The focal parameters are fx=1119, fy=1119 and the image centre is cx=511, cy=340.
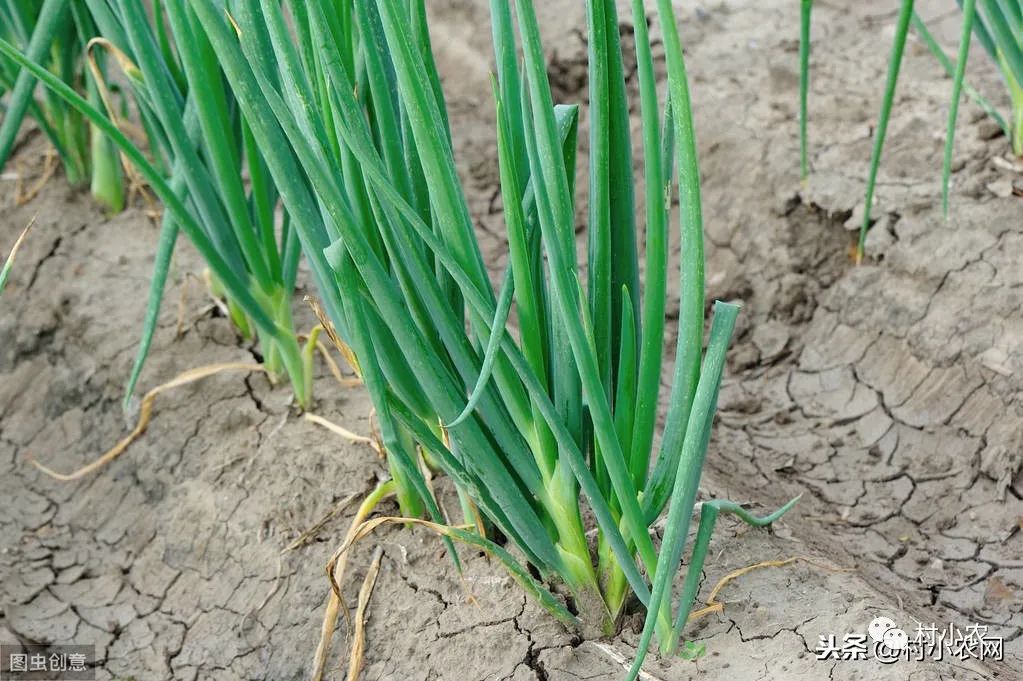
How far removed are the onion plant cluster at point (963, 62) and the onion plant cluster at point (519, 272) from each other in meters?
0.61

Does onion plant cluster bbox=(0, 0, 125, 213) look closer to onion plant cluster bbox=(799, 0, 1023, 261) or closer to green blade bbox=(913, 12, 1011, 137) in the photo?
onion plant cluster bbox=(799, 0, 1023, 261)

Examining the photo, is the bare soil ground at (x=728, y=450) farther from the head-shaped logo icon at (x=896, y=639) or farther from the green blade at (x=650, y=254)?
the green blade at (x=650, y=254)

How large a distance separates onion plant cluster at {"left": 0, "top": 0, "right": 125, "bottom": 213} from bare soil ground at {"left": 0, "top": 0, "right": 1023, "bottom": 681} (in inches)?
3.2

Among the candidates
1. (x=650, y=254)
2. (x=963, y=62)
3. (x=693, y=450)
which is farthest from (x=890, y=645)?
(x=963, y=62)

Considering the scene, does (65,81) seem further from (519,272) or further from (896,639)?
(896,639)

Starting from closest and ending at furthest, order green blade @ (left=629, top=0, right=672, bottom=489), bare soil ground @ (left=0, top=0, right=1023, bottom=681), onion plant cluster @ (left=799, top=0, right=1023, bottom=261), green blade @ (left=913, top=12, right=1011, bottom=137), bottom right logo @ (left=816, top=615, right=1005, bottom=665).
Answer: green blade @ (left=629, top=0, right=672, bottom=489) → bottom right logo @ (left=816, top=615, right=1005, bottom=665) → bare soil ground @ (left=0, top=0, right=1023, bottom=681) → onion plant cluster @ (left=799, top=0, right=1023, bottom=261) → green blade @ (left=913, top=12, right=1011, bottom=137)

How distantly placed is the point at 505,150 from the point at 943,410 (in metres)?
1.13

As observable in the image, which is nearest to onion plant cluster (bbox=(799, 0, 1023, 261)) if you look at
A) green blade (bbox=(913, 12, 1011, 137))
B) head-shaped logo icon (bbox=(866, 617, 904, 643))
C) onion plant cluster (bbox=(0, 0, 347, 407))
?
green blade (bbox=(913, 12, 1011, 137))

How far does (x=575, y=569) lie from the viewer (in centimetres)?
133

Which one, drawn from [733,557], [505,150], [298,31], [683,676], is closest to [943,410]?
[733,557]

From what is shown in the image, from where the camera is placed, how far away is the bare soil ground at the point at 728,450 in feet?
4.75

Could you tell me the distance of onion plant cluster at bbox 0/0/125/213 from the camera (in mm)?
1636

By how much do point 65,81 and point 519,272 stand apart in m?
1.28

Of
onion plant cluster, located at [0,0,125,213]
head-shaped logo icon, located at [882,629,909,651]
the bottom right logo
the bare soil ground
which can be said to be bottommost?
the bare soil ground
